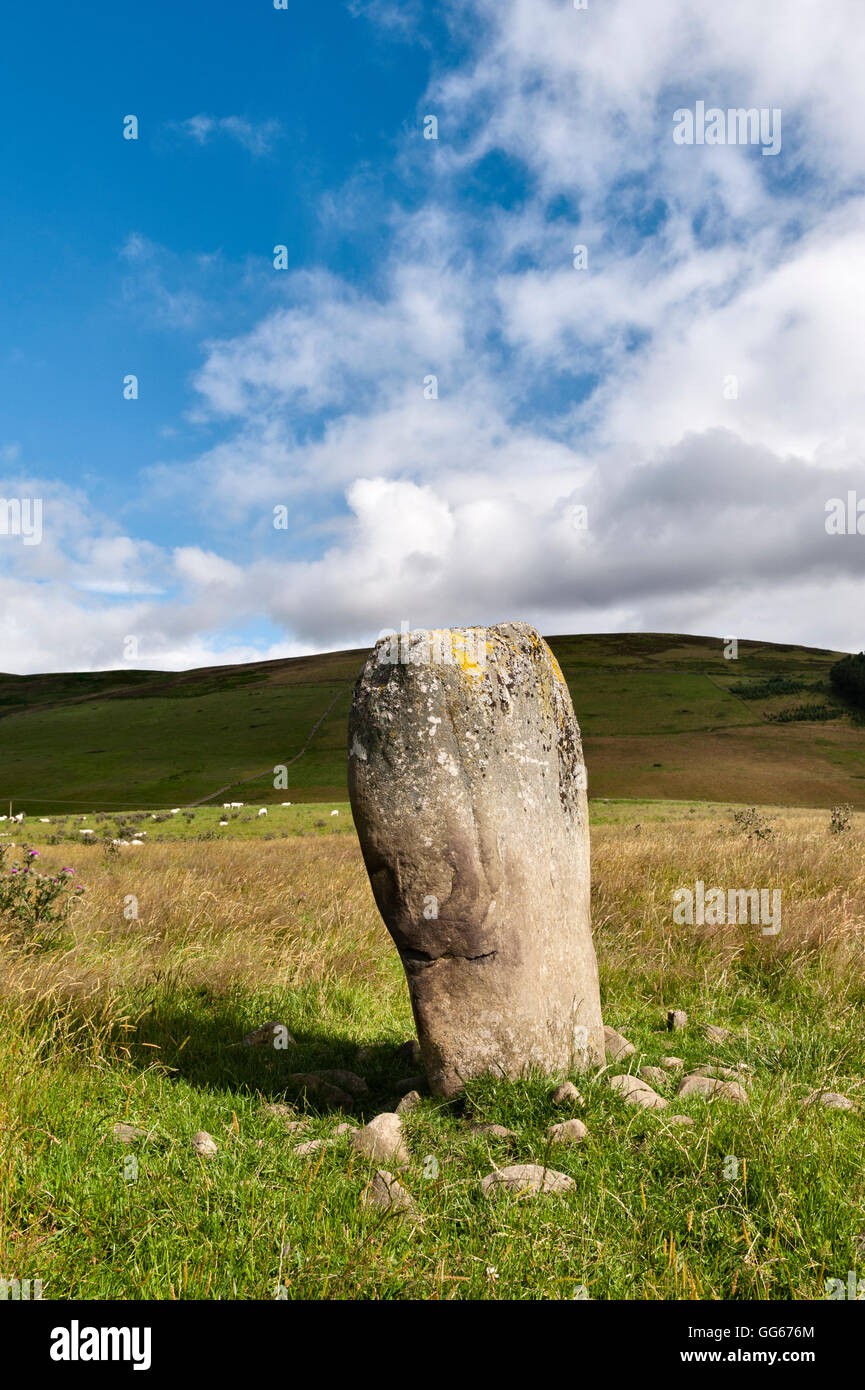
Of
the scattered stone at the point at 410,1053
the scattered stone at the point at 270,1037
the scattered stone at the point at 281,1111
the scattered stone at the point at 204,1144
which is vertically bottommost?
the scattered stone at the point at 410,1053

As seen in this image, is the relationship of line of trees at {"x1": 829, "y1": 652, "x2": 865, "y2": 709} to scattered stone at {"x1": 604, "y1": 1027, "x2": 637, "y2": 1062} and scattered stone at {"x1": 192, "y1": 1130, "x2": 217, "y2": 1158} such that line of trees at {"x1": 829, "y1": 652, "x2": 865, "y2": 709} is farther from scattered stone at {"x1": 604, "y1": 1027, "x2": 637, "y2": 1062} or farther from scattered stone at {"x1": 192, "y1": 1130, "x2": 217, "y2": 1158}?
scattered stone at {"x1": 192, "y1": 1130, "x2": 217, "y2": 1158}

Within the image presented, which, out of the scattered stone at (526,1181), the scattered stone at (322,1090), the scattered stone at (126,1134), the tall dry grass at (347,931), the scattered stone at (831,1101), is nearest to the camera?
the scattered stone at (526,1181)

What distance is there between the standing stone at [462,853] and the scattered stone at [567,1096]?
391 millimetres

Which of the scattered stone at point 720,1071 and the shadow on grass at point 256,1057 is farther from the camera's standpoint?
the shadow on grass at point 256,1057

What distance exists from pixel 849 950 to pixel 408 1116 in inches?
172

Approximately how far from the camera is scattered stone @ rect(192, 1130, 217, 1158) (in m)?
3.88

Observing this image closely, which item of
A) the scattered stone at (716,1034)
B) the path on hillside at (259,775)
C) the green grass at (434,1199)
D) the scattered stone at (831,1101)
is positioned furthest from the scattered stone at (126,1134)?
the path on hillside at (259,775)

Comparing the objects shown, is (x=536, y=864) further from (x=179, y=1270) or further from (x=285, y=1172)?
(x=179, y=1270)

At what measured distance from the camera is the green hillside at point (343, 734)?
51.8 meters

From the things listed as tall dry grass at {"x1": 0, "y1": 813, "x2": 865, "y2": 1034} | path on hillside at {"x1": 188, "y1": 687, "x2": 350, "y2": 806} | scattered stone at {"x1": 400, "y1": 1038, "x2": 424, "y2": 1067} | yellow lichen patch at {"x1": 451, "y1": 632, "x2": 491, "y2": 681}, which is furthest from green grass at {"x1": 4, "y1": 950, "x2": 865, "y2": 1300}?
path on hillside at {"x1": 188, "y1": 687, "x2": 350, "y2": 806}

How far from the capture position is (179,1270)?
2.96 metres

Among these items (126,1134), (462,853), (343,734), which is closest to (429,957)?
(462,853)

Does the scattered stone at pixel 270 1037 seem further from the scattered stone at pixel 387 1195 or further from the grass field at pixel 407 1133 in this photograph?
the scattered stone at pixel 387 1195

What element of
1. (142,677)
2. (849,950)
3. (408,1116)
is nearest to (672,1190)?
(408,1116)
